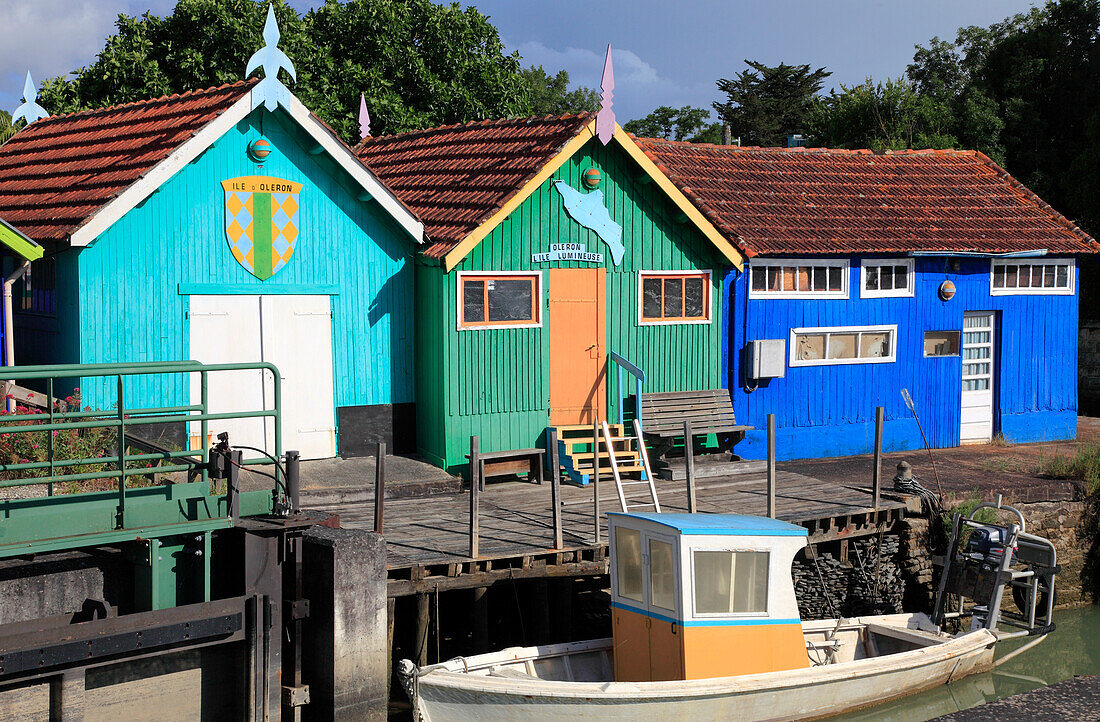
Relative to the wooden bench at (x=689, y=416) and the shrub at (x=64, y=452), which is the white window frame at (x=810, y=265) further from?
the shrub at (x=64, y=452)

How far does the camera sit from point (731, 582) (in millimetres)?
11633

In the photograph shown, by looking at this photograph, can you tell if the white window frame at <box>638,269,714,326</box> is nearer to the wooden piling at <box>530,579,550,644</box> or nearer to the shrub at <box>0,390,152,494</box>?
the wooden piling at <box>530,579,550,644</box>

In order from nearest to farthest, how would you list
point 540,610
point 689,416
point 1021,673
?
point 540,610, point 1021,673, point 689,416

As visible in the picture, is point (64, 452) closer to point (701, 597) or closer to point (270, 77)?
point (270, 77)

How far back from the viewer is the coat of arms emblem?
1536 centimetres

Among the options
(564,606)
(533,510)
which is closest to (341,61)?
(533,510)

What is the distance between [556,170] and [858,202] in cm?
693

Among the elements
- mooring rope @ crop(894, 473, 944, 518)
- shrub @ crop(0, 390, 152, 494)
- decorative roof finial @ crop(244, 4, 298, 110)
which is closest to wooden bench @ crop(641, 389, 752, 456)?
mooring rope @ crop(894, 473, 944, 518)

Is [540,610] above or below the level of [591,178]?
below

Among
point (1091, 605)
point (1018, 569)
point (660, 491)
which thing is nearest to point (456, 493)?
point (660, 491)

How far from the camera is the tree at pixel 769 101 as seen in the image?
2128 inches

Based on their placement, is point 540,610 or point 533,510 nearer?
point 540,610

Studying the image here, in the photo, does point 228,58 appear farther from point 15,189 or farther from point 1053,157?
point 1053,157

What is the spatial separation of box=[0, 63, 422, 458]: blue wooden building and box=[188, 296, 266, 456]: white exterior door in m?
0.02
